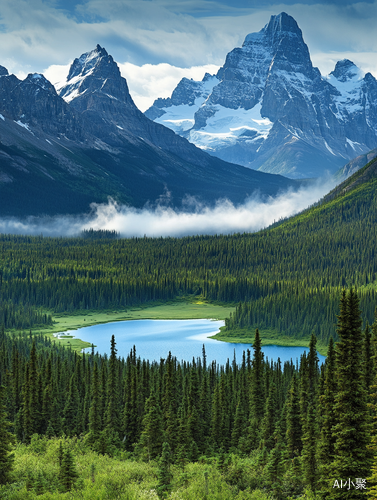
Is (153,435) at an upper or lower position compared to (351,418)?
lower

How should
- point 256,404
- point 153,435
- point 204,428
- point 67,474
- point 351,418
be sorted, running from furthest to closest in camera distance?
point 204,428, point 256,404, point 153,435, point 67,474, point 351,418

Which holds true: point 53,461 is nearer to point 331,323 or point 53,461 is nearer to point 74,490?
point 74,490

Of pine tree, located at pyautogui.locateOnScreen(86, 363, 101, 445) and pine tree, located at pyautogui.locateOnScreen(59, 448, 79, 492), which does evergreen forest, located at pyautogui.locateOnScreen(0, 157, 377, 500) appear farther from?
pine tree, located at pyautogui.locateOnScreen(86, 363, 101, 445)

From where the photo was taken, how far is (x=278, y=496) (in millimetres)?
58656

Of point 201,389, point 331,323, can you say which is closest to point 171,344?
point 331,323

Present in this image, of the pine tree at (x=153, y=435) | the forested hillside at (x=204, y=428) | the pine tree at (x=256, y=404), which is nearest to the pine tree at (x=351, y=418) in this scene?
the forested hillside at (x=204, y=428)

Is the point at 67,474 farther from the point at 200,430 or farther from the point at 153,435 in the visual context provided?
the point at 200,430

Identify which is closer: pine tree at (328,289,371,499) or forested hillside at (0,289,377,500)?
pine tree at (328,289,371,499)

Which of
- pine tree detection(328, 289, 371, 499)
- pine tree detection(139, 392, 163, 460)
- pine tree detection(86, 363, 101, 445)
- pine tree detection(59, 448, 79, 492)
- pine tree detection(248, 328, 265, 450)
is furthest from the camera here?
pine tree detection(86, 363, 101, 445)

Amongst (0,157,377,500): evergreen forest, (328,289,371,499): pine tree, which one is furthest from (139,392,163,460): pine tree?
(328,289,371,499): pine tree

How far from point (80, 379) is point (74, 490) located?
6399 centimetres

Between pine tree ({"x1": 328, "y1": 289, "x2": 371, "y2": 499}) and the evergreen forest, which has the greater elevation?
pine tree ({"x1": 328, "y1": 289, "x2": 371, "y2": 499})

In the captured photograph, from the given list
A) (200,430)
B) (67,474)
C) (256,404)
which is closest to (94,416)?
(200,430)

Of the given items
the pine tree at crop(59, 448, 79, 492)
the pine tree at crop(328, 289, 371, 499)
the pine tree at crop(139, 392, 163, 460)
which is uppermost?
the pine tree at crop(328, 289, 371, 499)
